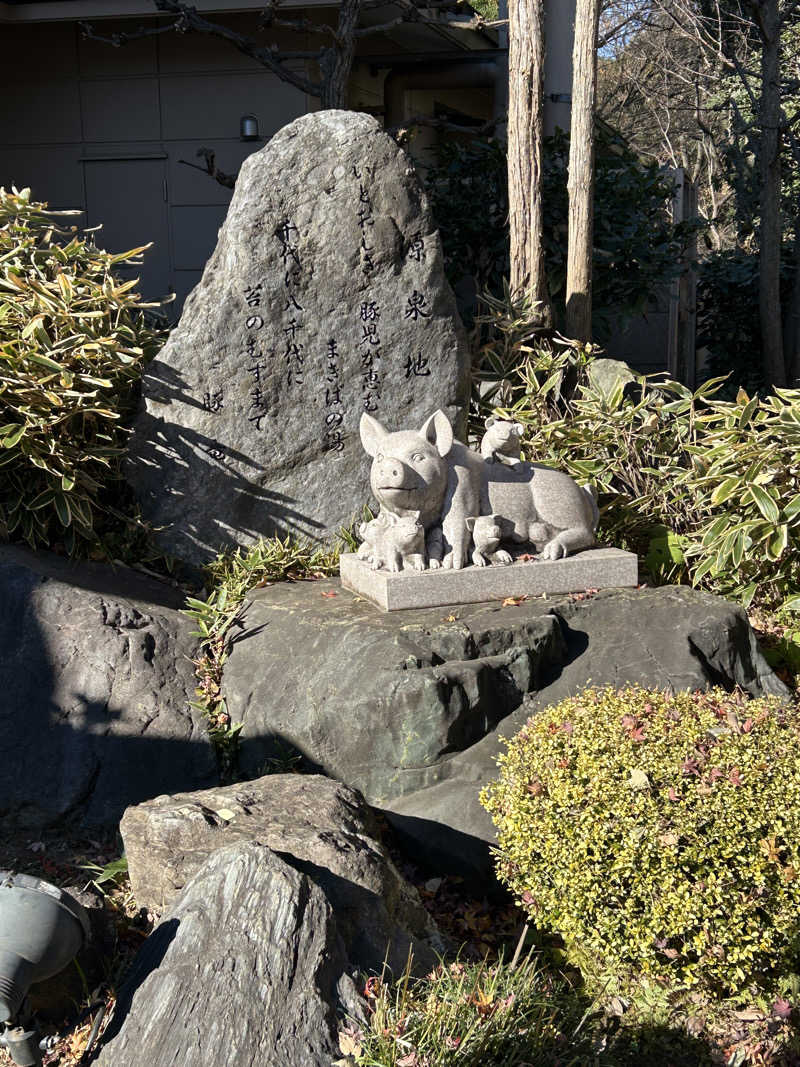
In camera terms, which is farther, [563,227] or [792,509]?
[563,227]

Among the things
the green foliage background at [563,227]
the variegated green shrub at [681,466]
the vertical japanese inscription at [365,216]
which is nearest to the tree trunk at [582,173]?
the variegated green shrub at [681,466]

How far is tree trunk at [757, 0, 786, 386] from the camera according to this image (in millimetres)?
9336

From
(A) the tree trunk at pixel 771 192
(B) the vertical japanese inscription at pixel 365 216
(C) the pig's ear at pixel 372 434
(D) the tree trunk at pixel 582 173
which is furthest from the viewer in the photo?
(A) the tree trunk at pixel 771 192

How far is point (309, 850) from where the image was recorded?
3.46 metres

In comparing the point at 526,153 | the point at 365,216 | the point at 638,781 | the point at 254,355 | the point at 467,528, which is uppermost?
the point at 526,153

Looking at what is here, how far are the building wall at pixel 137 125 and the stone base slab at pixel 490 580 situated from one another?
649 centimetres

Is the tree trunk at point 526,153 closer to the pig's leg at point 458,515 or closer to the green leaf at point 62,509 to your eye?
the pig's leg at point 458,515

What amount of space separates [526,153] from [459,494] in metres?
3.55

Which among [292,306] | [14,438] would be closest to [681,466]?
[292,306]

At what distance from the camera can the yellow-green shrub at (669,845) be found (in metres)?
3.35

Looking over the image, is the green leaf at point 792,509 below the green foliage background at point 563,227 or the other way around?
below

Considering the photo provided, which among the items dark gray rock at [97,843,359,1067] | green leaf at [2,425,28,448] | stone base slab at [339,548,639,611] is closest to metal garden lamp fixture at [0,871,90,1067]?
dark gray rock at [97,843,359,1067]

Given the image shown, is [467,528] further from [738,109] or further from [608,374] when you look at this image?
[738,109]

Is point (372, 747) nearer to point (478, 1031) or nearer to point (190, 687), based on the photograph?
point (190, 687)
